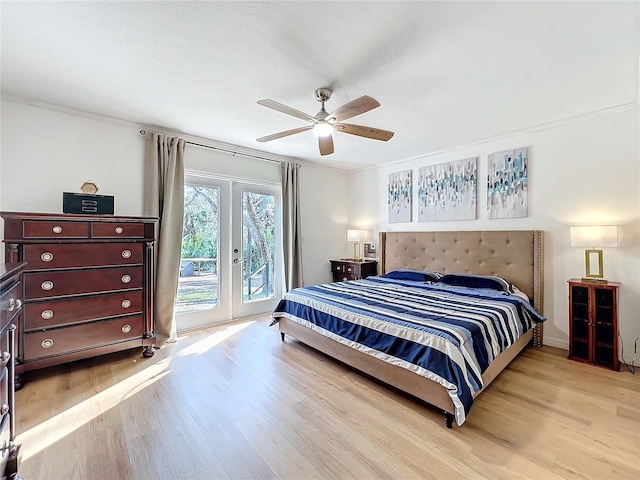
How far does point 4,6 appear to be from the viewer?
5.21ft

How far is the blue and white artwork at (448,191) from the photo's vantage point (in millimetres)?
3914

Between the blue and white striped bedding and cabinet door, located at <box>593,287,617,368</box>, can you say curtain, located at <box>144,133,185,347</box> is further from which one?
cabinet door, located at <box>593,287,617,368</box>

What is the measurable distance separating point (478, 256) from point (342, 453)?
9.95 ft

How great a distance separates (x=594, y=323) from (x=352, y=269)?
10.0ft

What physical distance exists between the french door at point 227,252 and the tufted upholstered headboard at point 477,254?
199cm

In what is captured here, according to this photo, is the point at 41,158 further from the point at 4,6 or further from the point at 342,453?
the point at 342,453

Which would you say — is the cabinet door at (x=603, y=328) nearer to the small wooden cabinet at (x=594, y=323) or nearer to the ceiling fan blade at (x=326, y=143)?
the small wooden cabinet at (x=594, y=323)

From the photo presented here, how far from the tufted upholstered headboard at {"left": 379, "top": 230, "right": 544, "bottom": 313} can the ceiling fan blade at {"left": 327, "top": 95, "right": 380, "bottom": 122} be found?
254cm

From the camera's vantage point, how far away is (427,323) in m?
2.21

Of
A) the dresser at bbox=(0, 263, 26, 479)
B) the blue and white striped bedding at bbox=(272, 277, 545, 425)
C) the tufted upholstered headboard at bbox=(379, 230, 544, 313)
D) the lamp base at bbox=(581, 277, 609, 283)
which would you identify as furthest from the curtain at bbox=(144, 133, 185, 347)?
the lamp base at bbox=(581, 277, 609, 283)

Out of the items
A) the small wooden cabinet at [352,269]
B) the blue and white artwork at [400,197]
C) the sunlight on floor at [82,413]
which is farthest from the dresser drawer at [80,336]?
the blue and white artwork at [400,197]

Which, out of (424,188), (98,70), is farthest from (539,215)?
(98,70)

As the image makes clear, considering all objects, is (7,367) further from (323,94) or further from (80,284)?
(323,94)

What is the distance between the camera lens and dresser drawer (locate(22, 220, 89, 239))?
2.35 meters
